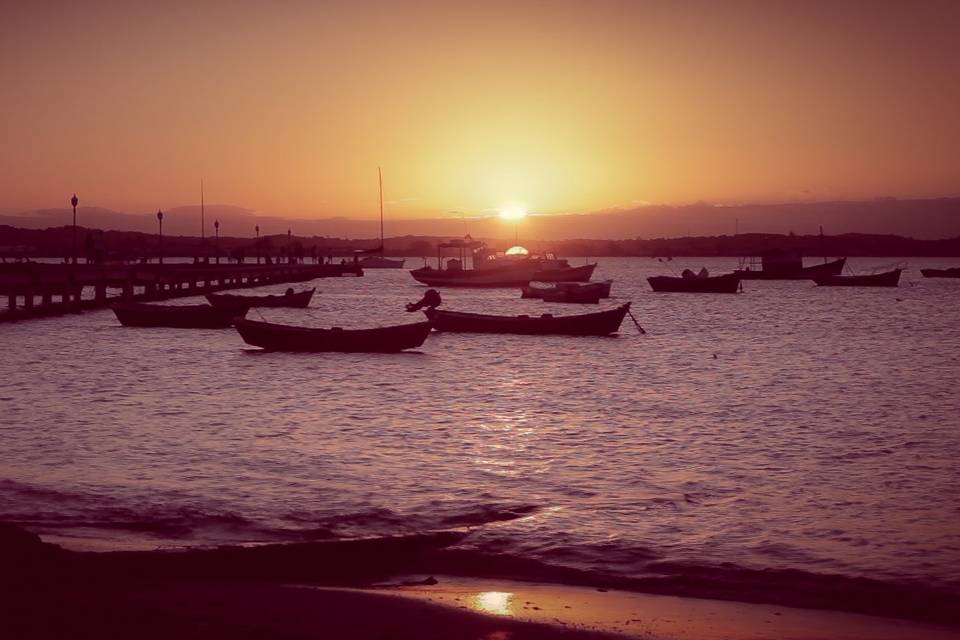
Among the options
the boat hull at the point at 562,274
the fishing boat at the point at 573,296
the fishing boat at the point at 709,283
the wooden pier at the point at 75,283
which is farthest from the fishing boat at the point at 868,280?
the wooden pier at the point at 75,283

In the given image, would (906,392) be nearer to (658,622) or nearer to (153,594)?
(658,622)

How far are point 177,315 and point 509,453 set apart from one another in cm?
4122

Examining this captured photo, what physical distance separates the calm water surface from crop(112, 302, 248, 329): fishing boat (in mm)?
9129

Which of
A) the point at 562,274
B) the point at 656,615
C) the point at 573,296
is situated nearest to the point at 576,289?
the point at 573,296

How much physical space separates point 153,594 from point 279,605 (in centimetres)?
110

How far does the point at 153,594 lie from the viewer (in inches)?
350

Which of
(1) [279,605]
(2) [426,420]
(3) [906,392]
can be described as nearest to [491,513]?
(1) [279,605]

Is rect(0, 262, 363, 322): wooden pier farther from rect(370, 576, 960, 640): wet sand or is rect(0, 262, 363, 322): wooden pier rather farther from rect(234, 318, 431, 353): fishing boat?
rect(370, 576, 960, 640): wet sand

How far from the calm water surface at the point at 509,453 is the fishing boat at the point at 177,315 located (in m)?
9.13

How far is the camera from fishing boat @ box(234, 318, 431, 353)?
42.8m

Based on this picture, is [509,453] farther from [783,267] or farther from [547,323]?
[783,267]

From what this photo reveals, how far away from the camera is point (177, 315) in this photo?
192 feet

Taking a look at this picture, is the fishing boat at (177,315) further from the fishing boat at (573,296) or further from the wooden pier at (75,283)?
the fishing boat at (573,296)

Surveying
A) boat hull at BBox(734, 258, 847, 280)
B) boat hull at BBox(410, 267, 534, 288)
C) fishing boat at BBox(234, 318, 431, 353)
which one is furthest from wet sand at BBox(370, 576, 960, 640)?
boat hull at BBox(734, 258, 847, 280)
